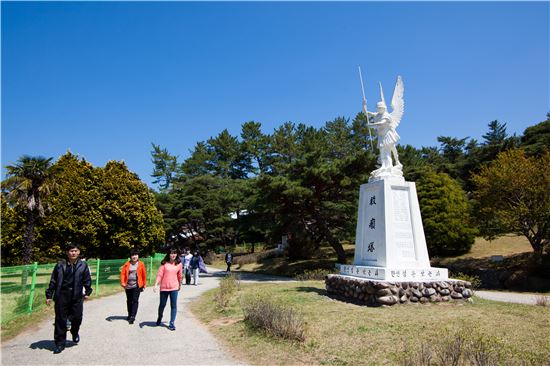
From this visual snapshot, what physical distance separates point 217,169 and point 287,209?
30.3m

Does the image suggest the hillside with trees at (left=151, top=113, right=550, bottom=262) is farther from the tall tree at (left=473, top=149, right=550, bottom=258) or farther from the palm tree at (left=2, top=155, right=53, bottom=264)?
the palm tree at (left=2, top=155, right=53, bottom=264)

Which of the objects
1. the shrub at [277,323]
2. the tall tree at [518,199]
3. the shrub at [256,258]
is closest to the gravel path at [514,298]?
the tall tree at [518,199]

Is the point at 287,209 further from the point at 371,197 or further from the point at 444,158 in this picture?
the point at 444,158

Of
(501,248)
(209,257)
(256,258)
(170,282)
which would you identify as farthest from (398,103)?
(209,257)

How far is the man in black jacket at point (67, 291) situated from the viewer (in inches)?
238

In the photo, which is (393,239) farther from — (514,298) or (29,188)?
(29,188)

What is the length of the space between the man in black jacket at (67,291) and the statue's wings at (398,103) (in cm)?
1087

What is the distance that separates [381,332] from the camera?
277 inches

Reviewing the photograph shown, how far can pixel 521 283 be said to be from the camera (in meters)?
18.3

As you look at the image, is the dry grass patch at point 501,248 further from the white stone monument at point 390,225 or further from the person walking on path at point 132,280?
the person walking on path at point 132,280

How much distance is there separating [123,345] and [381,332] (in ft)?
16.0

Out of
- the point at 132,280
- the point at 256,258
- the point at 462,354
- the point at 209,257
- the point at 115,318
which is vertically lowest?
the point at 209,257

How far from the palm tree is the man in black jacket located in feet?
44.8

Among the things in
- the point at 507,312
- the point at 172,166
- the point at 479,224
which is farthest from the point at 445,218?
the point at 172,166
